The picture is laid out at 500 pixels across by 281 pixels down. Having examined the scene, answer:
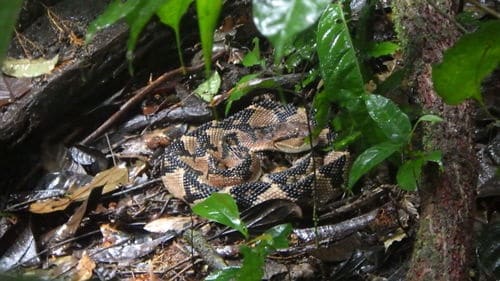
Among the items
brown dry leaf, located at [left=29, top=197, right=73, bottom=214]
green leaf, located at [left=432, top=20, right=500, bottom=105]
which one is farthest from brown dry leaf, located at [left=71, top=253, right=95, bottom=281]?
green leaf, located at [left=432, top=20, right=500, bottom=105]

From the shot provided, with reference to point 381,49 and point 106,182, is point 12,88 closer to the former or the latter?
point 106,182

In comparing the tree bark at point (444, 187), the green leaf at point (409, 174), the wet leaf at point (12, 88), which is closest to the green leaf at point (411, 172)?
the green leaf at point (409, 174)

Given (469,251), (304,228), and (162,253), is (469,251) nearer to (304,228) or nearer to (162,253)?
(304,228)

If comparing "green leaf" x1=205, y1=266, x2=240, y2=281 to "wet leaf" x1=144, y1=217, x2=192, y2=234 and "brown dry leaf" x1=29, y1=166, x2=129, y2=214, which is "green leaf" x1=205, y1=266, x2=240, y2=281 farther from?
"brown dry leaf" x1=29, y1=166, x2=129, y2=214

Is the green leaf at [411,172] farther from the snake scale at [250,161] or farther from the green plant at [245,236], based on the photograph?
the snake scale at [250,161]

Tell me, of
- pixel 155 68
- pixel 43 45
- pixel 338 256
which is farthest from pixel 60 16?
pixel 338 256

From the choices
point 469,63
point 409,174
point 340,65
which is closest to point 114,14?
point 469,63

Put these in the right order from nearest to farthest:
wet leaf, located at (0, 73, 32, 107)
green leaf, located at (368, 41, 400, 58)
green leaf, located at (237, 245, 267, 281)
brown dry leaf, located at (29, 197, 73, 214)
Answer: green leaf, located at (237, 245, 267, 281) → green leaf, located at (368, 41, 400, 58) → brown dry leaf, located at (29, 197, 73, 214) → wet leaf, located at (0, 73, 32, 107)
